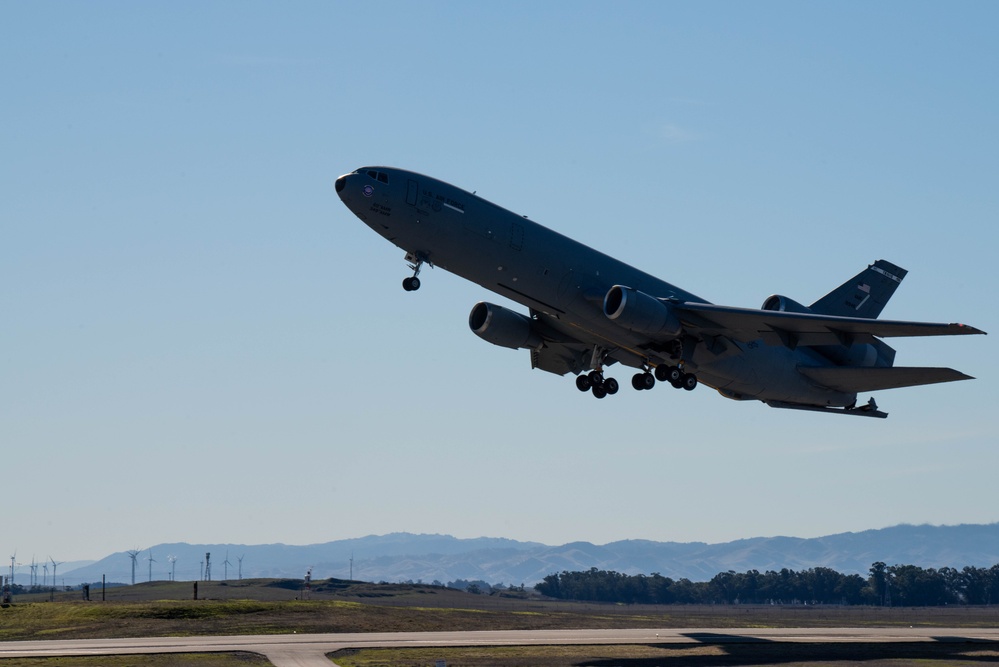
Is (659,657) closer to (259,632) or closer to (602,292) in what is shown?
(602,292)

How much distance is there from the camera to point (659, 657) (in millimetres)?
49844

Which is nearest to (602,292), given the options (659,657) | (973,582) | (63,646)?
(659,657)

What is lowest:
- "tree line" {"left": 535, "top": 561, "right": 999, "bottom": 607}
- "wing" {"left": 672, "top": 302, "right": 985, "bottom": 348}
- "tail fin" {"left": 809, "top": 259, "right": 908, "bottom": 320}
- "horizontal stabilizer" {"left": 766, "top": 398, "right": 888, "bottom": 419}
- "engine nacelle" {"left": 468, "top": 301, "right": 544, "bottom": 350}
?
"tree line" {"left": 535, "top": 561, "right": 999, "bottom": 607}

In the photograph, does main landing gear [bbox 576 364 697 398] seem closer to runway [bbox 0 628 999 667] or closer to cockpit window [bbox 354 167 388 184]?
runway [bbox 0 628 999 667]

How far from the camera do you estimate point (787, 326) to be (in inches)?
2028

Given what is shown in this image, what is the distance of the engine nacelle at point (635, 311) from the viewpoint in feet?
163

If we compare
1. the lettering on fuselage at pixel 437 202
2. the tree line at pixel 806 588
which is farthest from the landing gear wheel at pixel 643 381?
the tree line at pixel 806 588

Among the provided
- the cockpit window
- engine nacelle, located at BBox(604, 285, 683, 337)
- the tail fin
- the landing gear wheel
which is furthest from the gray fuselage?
the tail fin

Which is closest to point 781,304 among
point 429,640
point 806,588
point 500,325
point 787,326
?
point 787,326

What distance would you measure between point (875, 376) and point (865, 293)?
6.67 meters

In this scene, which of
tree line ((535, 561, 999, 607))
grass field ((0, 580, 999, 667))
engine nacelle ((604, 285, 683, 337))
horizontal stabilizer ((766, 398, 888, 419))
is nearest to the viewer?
grass field ((0, 580, 999, 667))

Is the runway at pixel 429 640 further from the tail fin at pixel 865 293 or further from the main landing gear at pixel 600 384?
the tail fin at pixel 865 293

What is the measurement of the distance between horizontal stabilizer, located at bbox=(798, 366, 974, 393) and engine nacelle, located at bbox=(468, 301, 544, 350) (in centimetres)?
1460

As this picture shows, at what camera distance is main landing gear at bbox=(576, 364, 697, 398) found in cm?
5456
